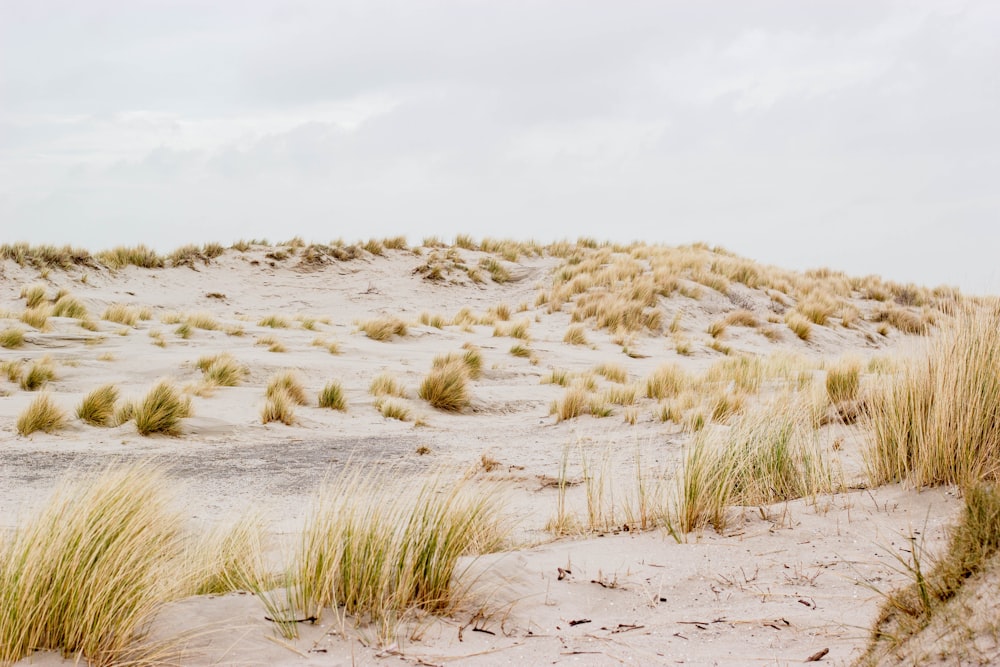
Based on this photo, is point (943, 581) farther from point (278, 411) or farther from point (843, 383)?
point (278, 411)

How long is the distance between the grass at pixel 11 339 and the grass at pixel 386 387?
192 inches

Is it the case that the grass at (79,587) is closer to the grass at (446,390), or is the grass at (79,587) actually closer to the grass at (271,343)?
the grass at (446,390)

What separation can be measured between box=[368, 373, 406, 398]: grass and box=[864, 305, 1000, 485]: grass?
600cm

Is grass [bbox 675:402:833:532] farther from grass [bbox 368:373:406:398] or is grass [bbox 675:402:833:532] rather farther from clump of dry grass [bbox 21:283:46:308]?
clump of dry grass [bbox 21:283:46:308]

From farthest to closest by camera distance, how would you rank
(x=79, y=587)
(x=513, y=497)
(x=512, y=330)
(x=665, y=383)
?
1. (x=512, y=330)
2. (x=665, y=383)
3. (x=513, y=497)
4. (x=79, y=587)

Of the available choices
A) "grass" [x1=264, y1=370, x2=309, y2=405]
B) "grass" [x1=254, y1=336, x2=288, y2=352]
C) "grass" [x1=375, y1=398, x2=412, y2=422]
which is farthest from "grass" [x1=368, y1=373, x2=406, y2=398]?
"grass" [x1=254, y1=336, x2=288, y2=352]

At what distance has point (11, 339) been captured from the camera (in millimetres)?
10602

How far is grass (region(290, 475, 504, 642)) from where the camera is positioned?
2775 mm

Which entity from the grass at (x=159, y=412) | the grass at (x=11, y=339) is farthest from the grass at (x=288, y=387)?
the grass at (x=11, y=339)

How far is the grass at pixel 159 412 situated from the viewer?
7322mm

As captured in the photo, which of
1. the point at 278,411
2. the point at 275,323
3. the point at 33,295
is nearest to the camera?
the point at 278,411

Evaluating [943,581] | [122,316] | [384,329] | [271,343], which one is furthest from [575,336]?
[943,581]

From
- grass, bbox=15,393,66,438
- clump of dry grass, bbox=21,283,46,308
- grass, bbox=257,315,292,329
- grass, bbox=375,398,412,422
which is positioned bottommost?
grass, bbox=375,398,412,422

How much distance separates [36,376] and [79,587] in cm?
746
